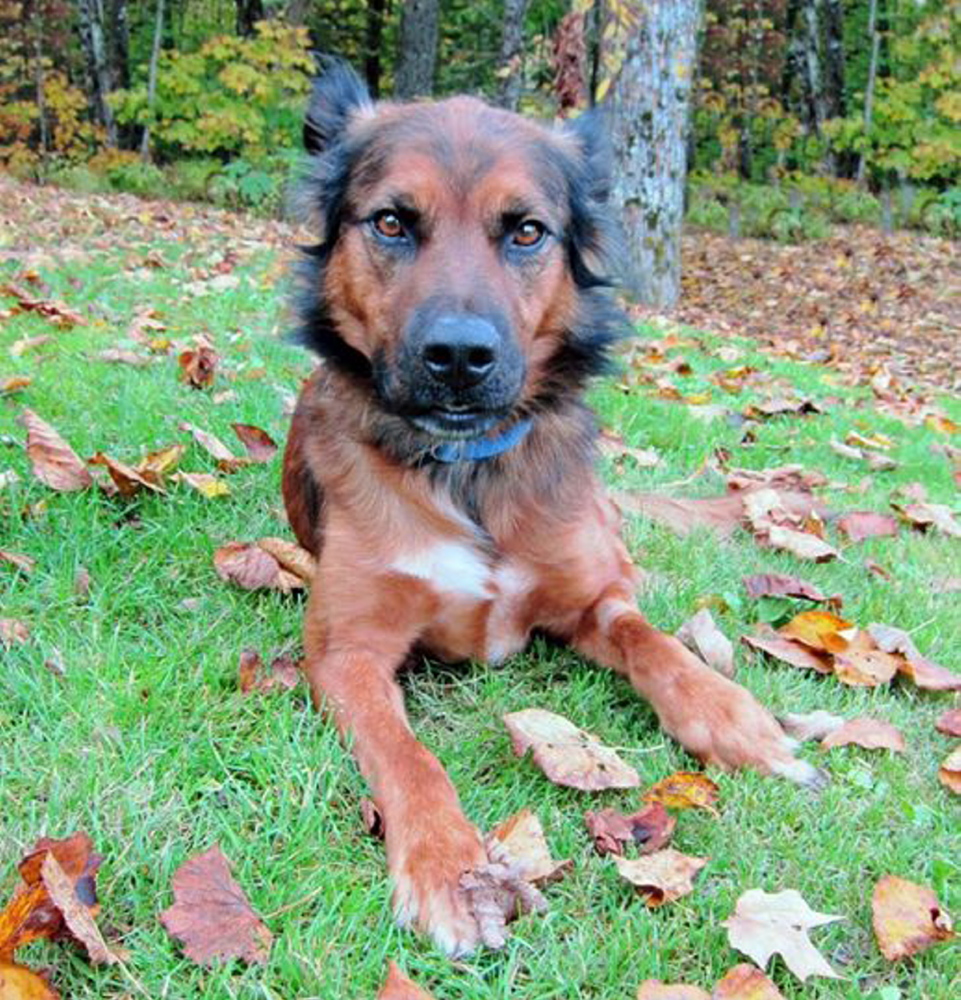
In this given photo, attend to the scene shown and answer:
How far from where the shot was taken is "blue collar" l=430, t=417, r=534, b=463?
293cm

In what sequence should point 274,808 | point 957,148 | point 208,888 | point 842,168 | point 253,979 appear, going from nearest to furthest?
1. point 253,979
2. point 208,888
3. point 274,808
4. point 957,148
5. point 842,168

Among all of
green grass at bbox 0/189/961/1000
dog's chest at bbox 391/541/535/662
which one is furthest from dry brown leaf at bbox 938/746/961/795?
dog's chest at bbox 391/541/535/662

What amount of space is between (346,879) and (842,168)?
75.4ft

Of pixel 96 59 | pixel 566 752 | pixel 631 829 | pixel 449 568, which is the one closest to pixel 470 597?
pixel 449 568

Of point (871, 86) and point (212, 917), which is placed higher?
point (871, 86)

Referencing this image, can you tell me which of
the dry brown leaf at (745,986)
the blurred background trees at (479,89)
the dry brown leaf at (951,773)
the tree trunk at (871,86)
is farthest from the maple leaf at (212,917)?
the tree trunk at (871,86)

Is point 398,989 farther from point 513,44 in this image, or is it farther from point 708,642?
point 513,44

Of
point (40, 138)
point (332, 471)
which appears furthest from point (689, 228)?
point (332, 471)

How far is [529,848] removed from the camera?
2018mm

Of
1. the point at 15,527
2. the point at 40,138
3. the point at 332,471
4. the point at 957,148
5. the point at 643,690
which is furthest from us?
the point at 40,138

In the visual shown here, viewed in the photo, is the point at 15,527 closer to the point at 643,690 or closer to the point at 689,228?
the point at 643,690

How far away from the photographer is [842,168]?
72.7 ft

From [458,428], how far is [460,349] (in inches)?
12.2

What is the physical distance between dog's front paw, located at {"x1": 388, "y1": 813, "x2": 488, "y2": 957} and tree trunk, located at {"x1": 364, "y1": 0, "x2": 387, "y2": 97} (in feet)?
78.5
